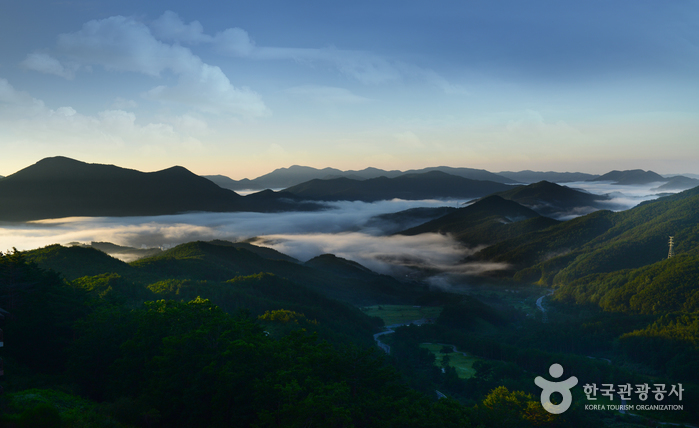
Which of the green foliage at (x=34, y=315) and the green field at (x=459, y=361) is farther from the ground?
the green foliage at (x=34, y=315)

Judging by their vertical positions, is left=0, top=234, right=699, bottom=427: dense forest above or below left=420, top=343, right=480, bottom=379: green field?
above

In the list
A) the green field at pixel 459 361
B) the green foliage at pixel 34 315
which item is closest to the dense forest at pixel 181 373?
the green foliage at pixel 34 315

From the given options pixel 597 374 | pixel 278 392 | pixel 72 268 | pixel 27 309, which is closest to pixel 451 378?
pixel 597 374

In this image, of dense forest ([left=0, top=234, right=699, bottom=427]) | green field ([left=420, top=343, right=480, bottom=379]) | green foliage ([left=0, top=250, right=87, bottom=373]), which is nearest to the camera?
dense forest ([left=0, top=234, right=699, bottom=427])

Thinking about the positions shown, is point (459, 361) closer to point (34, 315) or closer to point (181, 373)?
point (181, 373)

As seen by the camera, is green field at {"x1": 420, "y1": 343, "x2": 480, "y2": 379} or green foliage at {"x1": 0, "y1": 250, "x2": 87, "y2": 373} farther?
green field at {"x1": 420, "y1": 343, "x2": 480, "y2": 379}

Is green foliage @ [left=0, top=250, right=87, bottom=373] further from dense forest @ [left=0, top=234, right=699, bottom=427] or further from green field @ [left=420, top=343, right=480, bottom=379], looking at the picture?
green field @ [left=420, top=343, right=480, bottom=379]

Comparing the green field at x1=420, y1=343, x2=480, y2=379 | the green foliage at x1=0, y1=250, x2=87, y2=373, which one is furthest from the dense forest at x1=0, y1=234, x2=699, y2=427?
the green field at x1=420, y1=343, x2=480, y2=379

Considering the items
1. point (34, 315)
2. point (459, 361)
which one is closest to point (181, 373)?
point (34, 315)

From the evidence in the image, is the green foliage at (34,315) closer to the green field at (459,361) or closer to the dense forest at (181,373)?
the dense forest at (181,373)

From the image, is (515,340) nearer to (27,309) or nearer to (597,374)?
(597,374)
